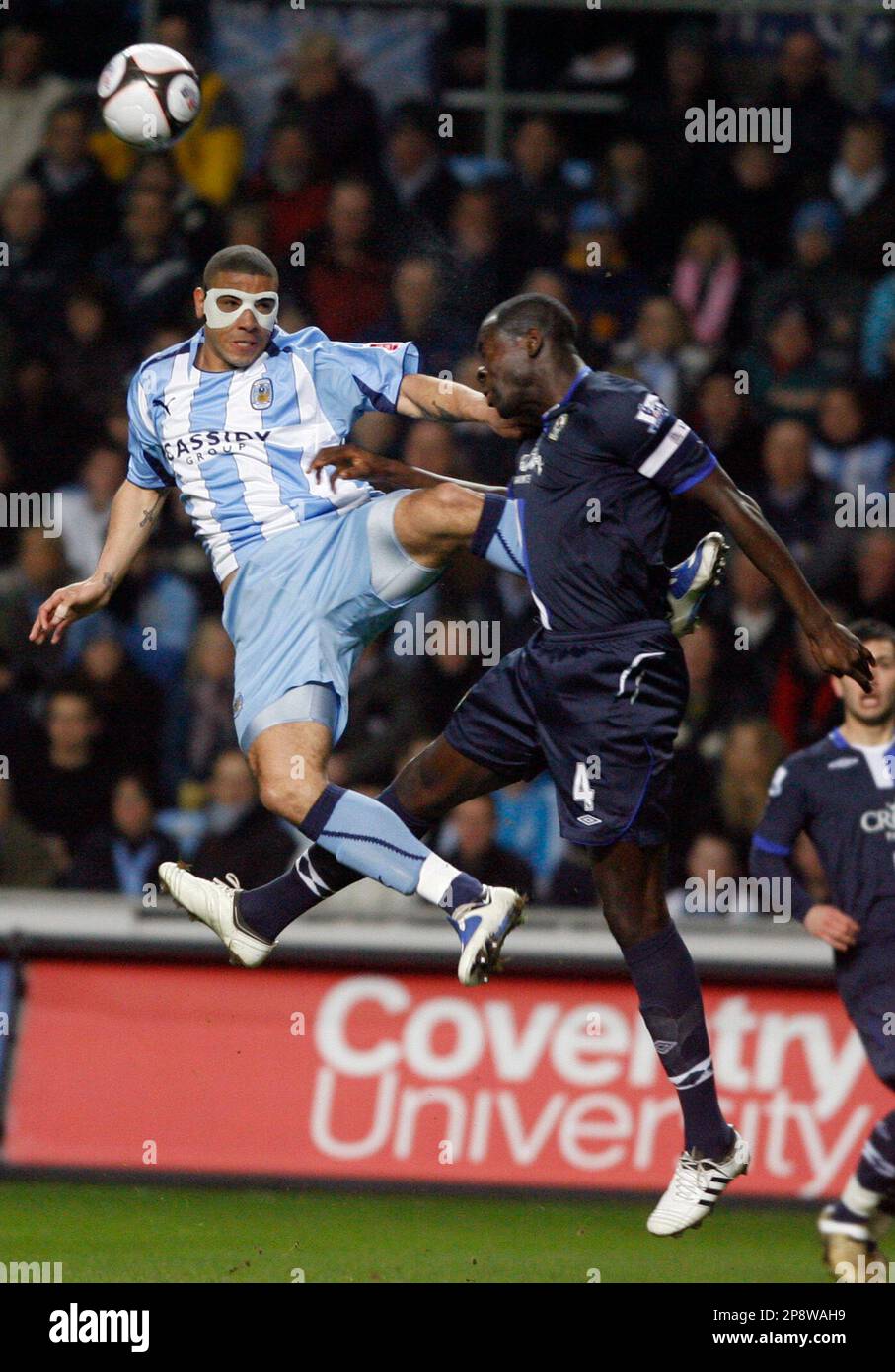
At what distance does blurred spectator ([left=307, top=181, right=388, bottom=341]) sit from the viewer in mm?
8523

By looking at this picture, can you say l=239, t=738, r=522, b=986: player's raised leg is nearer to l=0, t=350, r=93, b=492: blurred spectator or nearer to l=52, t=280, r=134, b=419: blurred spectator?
l=0, t=350, r=93, b=492: blurred spectator

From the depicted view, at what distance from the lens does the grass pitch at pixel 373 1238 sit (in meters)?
7.20

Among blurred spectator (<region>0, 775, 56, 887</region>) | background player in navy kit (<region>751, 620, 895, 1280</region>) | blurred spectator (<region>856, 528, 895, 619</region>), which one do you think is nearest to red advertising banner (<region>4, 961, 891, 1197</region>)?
blurred spectator (<region>0, 775, 56, 887</region>)

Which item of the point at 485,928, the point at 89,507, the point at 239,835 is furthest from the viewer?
the point at 89,507

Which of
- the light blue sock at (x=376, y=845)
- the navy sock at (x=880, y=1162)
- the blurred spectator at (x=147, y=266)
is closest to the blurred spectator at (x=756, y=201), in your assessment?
the blurred spectator at (x=147, y=266)

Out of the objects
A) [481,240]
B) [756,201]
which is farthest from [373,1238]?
[756,201]

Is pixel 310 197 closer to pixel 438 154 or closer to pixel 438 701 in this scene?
pixel 438 154

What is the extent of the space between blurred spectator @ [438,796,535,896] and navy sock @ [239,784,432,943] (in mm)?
2543

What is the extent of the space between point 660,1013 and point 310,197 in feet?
16.2

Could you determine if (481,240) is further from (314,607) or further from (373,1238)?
(373,1238)

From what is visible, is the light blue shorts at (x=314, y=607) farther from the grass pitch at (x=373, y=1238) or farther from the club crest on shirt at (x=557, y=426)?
the grass pitch at (x=373, y=1238)

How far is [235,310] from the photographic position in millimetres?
6371

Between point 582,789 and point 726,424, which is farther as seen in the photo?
point 726,424

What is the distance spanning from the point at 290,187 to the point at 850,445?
2.86 m
